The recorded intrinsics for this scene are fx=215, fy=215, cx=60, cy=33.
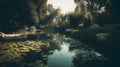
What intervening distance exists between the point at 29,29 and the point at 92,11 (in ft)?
51.5

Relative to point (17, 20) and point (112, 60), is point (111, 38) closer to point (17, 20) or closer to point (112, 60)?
point (112, 60)

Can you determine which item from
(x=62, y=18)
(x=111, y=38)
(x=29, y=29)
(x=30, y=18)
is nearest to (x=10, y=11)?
(x=30, y=18)

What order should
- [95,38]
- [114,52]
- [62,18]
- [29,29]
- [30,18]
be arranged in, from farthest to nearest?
[62,18]
[29,29]
[30,18]
[95,38]
[114,52]

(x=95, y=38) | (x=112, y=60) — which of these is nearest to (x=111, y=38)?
(x=95, y=38)

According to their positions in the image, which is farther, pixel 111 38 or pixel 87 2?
pixel 87 2

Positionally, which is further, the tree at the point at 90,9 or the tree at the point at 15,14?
the tree at the point at 90,9

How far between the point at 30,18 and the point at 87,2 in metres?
15.3

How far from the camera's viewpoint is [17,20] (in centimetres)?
4416

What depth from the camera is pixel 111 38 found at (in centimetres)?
2473

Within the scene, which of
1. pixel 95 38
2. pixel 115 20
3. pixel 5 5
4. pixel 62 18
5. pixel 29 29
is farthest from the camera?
pixel 62 18

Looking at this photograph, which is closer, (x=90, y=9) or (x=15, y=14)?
(x=15, y=14)

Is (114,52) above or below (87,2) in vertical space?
below

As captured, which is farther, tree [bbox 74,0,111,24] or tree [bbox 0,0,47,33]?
tree [bbox 74,0,111,24]

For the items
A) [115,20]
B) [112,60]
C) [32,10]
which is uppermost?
[32,10]
